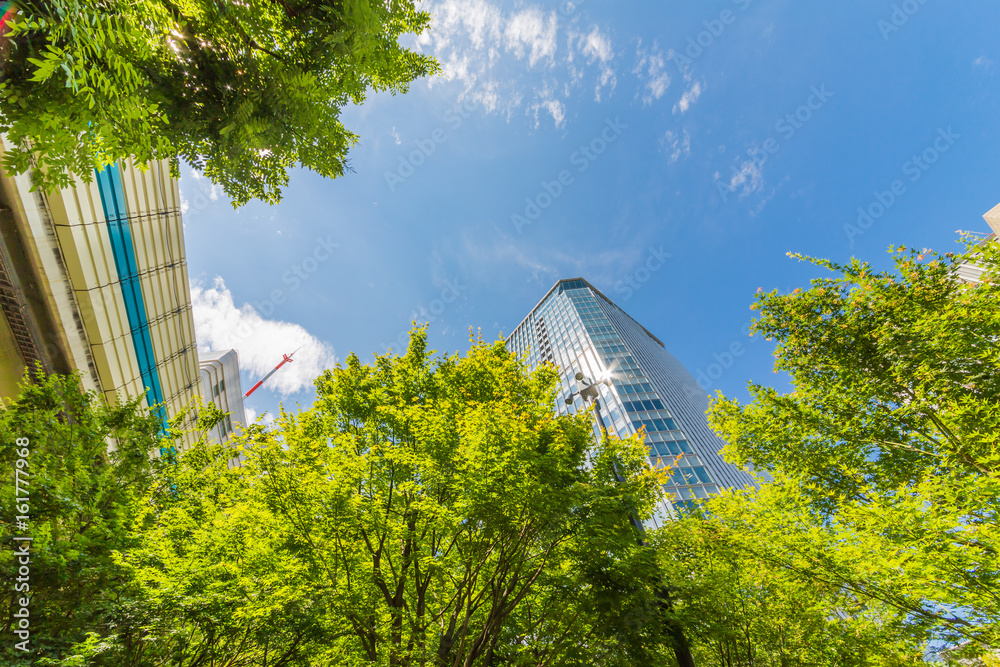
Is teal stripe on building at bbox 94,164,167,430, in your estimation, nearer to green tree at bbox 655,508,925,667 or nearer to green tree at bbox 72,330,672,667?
green tree at bbox 72,330,672,667

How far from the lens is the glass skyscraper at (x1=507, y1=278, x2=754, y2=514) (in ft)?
121

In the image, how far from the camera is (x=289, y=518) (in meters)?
7.21

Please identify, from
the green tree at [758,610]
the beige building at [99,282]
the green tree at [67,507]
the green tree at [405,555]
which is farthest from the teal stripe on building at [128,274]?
the green tree at [758,610]

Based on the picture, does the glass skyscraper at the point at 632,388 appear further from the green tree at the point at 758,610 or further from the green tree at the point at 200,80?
the green tree at the point at 200,80

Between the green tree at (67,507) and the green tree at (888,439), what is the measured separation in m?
14.8

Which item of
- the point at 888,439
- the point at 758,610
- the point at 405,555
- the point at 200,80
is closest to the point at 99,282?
the point at 200,80

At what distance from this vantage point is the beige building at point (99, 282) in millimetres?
10453

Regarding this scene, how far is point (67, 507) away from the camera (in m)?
7.91

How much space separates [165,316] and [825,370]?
26.5 meters

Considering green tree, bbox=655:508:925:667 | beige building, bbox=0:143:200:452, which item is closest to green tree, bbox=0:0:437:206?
beige building, bbox=0:143:200:452

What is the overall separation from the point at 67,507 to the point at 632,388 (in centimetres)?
4751

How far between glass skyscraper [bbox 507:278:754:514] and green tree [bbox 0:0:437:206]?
2175cm

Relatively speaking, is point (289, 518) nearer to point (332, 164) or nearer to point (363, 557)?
point (363, 557)

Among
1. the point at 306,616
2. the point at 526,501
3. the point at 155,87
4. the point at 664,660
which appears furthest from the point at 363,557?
the point at 155,87
